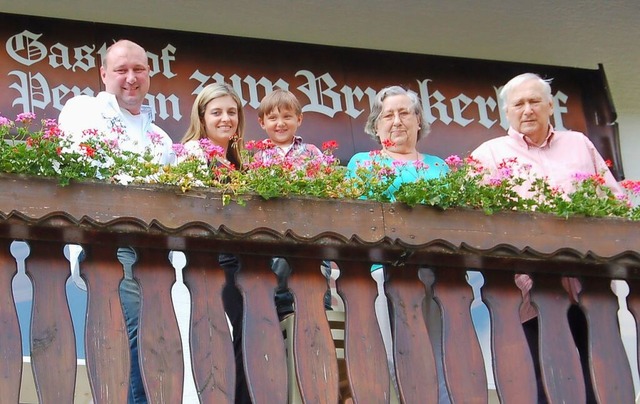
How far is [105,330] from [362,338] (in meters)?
0.90

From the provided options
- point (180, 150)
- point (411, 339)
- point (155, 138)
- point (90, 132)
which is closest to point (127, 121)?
point (155, 138)

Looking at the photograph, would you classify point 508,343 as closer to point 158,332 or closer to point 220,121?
point 158,332

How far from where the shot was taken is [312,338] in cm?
524

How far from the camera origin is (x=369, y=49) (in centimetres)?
815

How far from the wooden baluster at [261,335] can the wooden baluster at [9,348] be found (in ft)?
2.51

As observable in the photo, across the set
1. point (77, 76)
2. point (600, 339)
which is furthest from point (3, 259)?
point (77, 76)

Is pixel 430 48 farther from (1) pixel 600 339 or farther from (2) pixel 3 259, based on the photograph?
(2) pixel 3 259

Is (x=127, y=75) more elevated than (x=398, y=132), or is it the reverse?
(x=127, y=75)

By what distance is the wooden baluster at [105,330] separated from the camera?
16.3ft

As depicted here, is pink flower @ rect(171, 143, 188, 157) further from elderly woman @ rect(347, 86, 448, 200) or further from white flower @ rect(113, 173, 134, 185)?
elderly woman @ rect(347, 86, 448, 200)

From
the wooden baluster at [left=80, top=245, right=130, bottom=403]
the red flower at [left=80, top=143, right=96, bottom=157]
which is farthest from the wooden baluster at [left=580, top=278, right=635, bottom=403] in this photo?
the red flower at [left=80, top=143, right=96, bottom=157]

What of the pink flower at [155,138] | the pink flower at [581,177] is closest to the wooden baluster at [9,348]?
the pink flower at [155,138]

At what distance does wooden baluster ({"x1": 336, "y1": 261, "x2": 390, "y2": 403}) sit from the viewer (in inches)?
205

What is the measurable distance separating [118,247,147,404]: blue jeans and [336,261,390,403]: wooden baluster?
73cm
